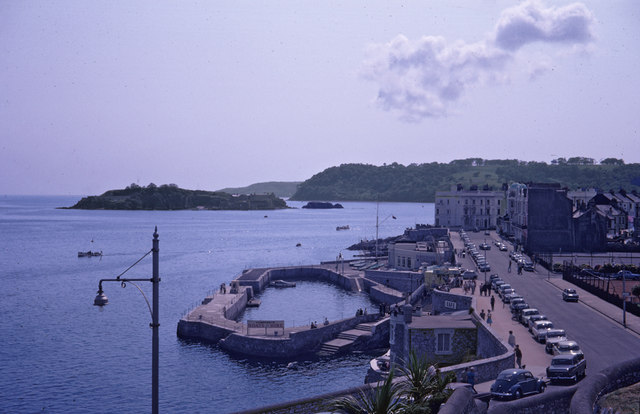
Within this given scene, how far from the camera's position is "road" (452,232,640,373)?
109 feet

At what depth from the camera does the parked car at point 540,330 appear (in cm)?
3659

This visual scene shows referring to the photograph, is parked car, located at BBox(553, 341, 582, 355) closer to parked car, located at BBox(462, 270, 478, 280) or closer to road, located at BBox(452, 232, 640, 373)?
road, located at BBox(452, 232, 640, 373)

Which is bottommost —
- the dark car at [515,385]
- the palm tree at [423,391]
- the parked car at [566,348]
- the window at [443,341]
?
the window at [443,341]

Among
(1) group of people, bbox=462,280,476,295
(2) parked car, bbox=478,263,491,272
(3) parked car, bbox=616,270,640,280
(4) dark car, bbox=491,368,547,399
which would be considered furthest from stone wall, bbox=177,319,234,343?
(3) parked car, bbox=616,270,640,280

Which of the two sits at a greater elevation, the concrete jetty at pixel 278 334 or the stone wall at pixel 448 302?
the stone wall at pixel 448 302

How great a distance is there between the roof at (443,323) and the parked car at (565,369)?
1078 centimetres

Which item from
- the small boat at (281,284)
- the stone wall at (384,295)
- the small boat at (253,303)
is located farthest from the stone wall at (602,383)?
the small boat at (281,284)

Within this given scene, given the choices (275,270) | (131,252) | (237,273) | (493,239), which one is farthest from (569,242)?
(131,252)

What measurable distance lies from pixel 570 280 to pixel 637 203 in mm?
91951

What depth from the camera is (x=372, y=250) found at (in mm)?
158500

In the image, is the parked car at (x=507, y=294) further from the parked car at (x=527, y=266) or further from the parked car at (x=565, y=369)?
the parked car at (x=565, y=369)

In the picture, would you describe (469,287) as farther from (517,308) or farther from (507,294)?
(517,308)

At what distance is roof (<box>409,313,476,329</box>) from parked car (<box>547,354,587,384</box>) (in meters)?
10.8

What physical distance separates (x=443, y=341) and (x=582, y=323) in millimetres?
12730
